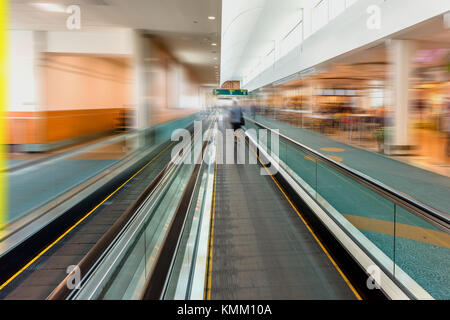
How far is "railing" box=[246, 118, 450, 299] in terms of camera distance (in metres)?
2.78

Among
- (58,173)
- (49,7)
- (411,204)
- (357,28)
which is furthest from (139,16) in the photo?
(411,204)

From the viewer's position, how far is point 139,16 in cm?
971

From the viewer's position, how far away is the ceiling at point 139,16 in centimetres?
839

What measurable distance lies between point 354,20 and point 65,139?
423 inches

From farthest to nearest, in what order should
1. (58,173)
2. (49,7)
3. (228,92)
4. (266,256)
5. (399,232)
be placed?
(228,92) < (49,7) < (58,173) < (266,256) < (399,232)

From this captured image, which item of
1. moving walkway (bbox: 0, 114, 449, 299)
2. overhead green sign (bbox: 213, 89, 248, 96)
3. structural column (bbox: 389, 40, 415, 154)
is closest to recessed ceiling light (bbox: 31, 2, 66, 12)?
moving walkway (bbox: 0, 114, 449, 299)

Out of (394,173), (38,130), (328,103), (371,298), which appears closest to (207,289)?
(371,298)

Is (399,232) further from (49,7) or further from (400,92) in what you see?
(49,7)

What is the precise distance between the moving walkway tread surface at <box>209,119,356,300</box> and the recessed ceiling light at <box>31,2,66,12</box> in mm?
6546

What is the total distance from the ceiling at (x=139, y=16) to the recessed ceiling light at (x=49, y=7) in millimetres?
119

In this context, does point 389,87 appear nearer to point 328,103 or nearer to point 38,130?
point 328,103

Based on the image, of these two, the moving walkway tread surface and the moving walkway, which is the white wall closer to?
the moving walkway

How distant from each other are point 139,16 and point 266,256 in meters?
8.41

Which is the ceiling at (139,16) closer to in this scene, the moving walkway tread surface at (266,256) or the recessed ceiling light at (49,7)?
the recessed ceiling light at (49,7)
